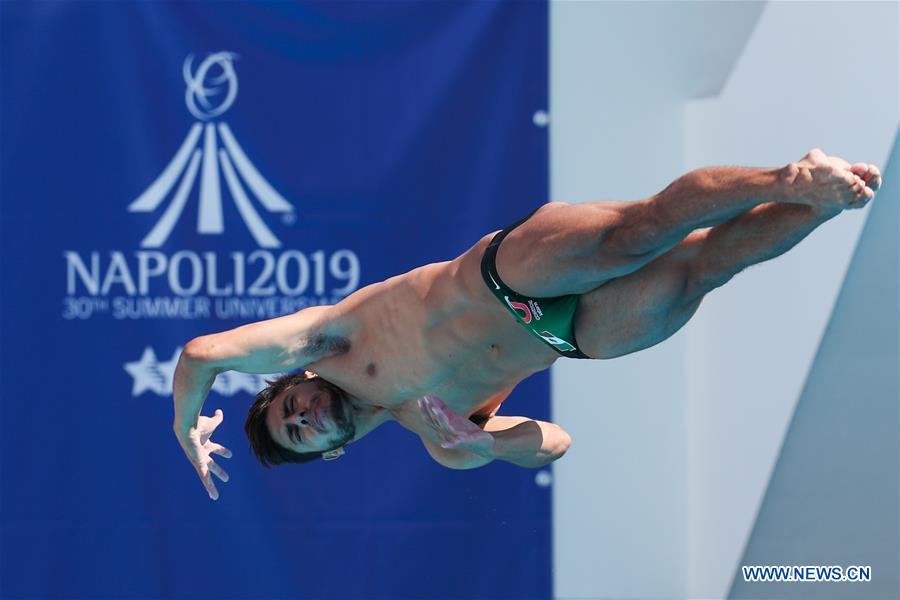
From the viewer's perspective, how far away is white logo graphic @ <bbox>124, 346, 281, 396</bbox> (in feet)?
16.6

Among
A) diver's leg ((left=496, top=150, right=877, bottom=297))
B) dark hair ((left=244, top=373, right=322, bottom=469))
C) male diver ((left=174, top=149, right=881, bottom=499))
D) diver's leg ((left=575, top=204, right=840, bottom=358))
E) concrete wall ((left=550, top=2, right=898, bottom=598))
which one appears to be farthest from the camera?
concrete wall ((left=550, top=2, right=898, bottom=598))

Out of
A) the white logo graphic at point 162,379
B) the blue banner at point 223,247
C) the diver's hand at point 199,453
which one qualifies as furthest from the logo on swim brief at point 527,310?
the white logo graphic at point 162,379

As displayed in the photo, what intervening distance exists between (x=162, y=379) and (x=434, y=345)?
6.44 ft

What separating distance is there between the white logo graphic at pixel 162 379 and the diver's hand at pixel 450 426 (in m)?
1.83

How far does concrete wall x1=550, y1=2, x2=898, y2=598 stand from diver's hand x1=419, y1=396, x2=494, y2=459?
176 cm

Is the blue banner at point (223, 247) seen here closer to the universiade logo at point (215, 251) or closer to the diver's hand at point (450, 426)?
the universiade logo at point (215, 251)

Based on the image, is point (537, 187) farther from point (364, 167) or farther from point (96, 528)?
point (96, 528)

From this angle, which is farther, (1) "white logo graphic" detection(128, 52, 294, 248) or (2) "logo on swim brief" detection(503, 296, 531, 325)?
(1) "white logo graphic" detection(128, 52, 294, 248)

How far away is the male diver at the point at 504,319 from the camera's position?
2.75 meters

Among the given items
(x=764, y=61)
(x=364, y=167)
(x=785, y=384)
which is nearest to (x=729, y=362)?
(x=785, y=384)

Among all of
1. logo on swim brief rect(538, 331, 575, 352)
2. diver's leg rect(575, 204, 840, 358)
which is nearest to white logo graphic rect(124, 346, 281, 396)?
logo on swim brief rect(538, 331, 575, 352)

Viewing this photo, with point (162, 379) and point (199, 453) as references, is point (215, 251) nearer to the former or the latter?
point (162, 379)

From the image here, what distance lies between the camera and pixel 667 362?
5.17 metres

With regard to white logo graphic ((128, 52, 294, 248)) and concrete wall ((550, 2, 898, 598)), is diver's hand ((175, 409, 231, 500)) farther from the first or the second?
concrete wall ((550, 2, 898, 598))
